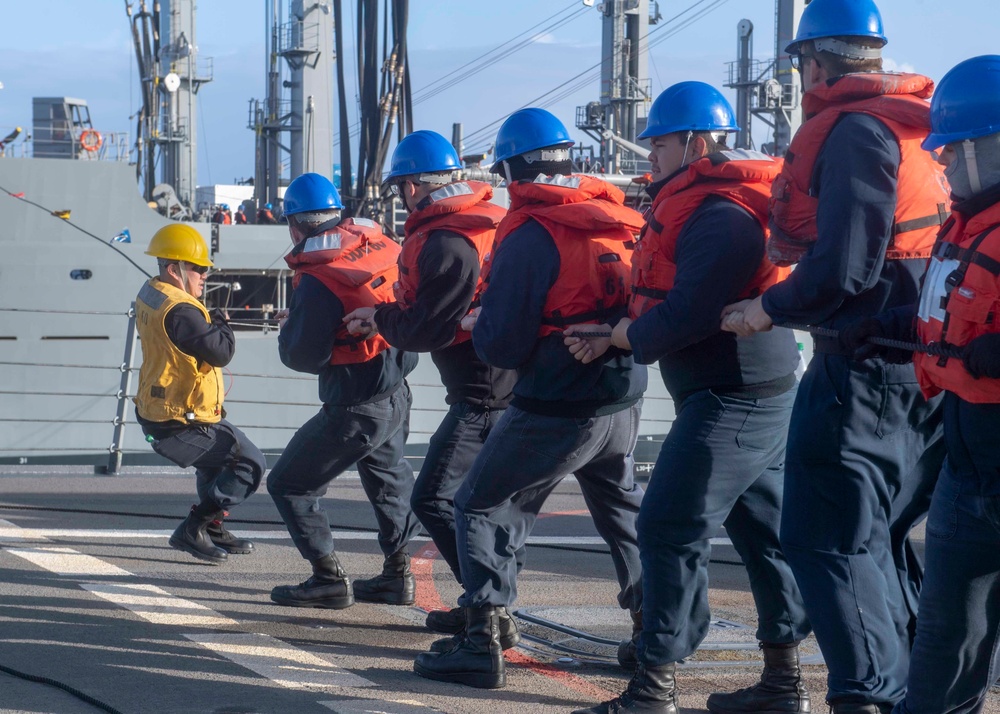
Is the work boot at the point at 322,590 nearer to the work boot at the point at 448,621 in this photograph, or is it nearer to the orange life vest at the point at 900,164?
the work boot at the point at 448,621

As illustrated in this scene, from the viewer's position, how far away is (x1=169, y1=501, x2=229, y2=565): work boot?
588 centimetres

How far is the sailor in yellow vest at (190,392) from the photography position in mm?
5875

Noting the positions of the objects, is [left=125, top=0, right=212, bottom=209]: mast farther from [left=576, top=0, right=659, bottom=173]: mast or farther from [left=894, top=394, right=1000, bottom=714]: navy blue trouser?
[left=894, top=394, right=1000, bottom=714]: navy blue trouser

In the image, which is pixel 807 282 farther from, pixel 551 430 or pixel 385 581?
pixel 385 581

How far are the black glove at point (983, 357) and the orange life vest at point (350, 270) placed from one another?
2.89 m

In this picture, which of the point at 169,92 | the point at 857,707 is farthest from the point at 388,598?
the point at 169,92

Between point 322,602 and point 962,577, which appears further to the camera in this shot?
point 322,602

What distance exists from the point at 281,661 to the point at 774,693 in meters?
1.73

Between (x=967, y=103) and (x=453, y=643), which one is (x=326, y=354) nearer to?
(x=453, y=643)

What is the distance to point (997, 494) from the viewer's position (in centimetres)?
256

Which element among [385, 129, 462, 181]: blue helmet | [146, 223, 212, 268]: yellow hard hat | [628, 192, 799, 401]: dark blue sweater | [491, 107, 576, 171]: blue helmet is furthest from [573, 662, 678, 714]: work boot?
[146, 223, 212, 268]: yellow hard hat

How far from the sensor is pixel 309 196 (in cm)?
547

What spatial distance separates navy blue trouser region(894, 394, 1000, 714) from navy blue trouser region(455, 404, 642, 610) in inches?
57.4

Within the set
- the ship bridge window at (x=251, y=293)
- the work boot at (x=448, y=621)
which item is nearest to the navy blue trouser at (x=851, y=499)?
the work boot at (x=448, y=621)
